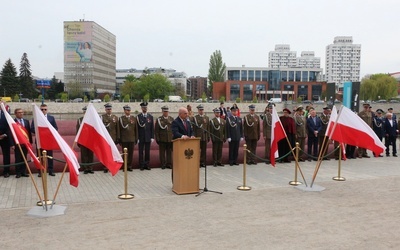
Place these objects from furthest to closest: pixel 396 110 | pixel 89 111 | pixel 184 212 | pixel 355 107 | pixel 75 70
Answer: pixel 75 70
pixel 396 110
pixel 355 107
pixel 89 111
pixel 184 212

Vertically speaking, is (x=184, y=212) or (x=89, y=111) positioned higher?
(x=89, y=111)

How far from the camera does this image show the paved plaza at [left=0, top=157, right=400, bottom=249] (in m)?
5.31

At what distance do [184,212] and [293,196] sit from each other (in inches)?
105

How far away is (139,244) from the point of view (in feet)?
17.0

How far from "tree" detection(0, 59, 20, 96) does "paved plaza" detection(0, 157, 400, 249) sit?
7545 cm

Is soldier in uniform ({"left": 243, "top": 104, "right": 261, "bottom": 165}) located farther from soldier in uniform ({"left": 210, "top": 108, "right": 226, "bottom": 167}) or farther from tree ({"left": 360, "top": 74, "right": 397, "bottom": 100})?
tree ({"left": 360, "top": 74, "right": 397, "bottom": 100})

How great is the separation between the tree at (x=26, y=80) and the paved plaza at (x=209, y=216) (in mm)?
77910

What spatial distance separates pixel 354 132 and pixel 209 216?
4.42 metres

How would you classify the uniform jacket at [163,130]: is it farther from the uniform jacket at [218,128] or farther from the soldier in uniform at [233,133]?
the soldier in uniform at [233,133]

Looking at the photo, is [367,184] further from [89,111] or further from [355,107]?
[355,107]

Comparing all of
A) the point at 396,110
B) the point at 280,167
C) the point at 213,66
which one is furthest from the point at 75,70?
the point at 280,167

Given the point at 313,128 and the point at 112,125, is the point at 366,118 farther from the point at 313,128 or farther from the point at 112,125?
the point at 112,125

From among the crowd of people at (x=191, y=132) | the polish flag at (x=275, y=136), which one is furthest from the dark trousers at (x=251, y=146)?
the polish flag at (x=275, y=136)

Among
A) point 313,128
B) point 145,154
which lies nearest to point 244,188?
point 145,154
